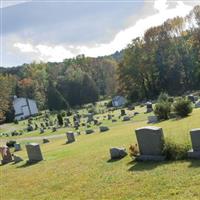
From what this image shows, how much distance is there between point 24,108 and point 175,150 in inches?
3947

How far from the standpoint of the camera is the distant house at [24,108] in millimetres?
110625

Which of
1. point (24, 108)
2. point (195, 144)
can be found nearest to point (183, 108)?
point (195, 144)

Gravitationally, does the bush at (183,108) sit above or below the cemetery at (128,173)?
above

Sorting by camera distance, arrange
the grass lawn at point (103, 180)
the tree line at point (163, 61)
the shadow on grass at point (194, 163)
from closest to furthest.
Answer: the grass lawn at point (103, 180) → the shadow on grass at point (194, 163) → the tree line at point (163, 61)

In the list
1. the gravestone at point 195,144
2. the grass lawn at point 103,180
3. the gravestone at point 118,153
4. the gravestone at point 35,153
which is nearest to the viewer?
the grass lawn at point 103,180

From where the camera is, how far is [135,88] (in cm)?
8506

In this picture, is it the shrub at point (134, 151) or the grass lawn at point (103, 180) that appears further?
the shrub at point (134, 151)

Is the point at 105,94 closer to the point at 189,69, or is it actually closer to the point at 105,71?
the point at 105,71

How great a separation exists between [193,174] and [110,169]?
4228mm

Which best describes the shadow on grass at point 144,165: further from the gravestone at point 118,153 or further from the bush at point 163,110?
the bush at point 163,110

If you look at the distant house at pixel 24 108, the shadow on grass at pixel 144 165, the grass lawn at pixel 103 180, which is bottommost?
the grass lawn at pixel 103 180

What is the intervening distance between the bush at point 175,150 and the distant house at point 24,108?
9711 centimetres

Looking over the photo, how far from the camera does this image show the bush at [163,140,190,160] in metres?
14.4

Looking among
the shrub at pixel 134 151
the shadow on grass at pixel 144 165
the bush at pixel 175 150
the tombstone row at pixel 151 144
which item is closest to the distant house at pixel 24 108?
the shrub at pixel 134 151
